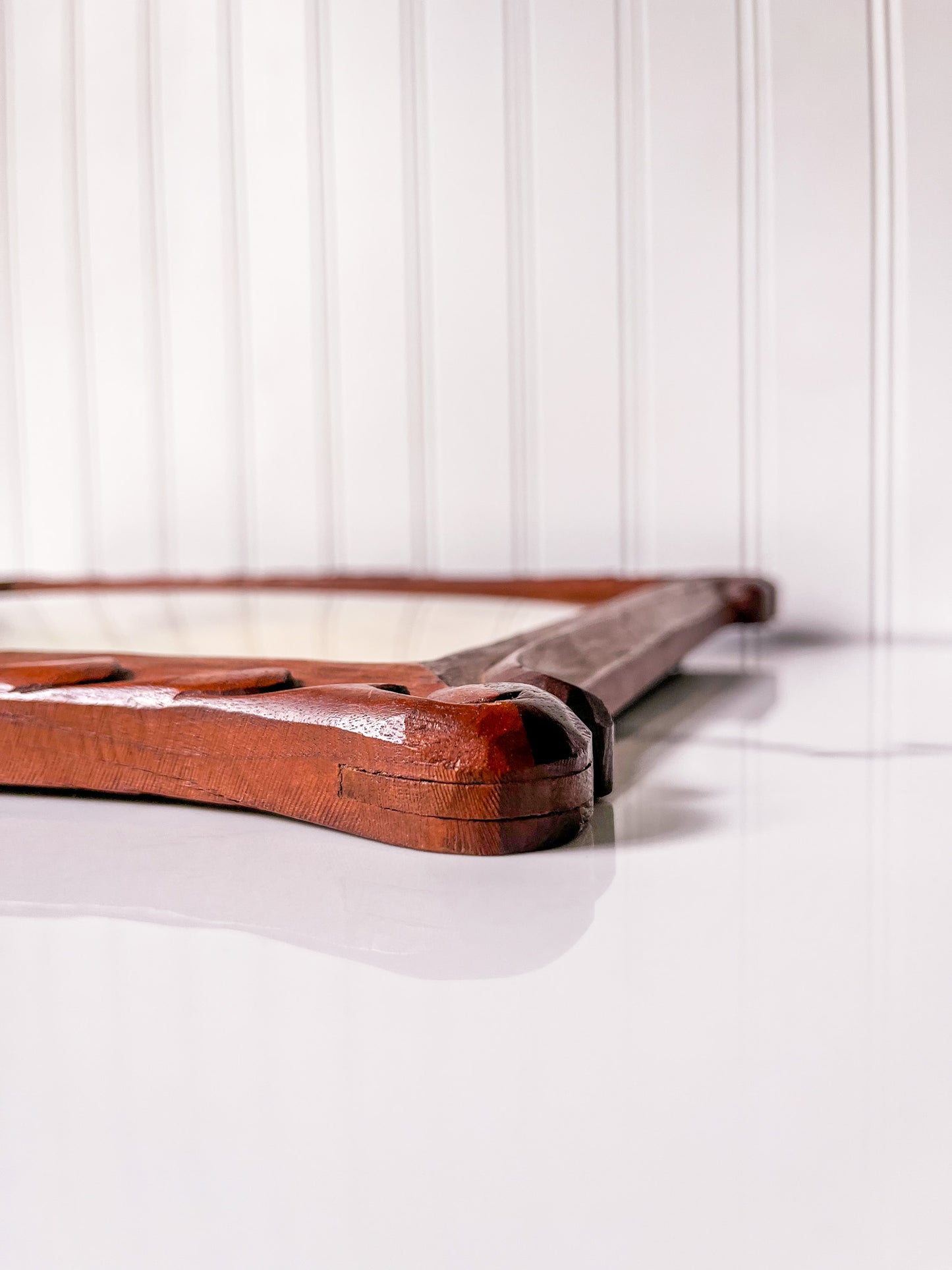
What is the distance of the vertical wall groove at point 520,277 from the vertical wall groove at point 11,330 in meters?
0.93

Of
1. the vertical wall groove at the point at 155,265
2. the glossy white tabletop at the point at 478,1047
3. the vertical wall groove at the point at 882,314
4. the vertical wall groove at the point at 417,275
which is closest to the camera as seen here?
the glossy white tabletop at the point at 478,1047

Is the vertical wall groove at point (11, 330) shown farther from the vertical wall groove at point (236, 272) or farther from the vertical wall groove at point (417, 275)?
the vertical wall groove at point (417, 275)

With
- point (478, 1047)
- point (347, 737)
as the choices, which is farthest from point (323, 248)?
point (478, 1047)

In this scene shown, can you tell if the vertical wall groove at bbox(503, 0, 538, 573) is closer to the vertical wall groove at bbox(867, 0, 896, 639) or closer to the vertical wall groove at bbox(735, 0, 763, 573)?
the vertical wall groove at bbox(735, 0, 763, 573)

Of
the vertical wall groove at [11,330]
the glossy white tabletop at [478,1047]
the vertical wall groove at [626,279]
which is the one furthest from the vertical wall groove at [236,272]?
the glossy white tabletop at [478,1047]

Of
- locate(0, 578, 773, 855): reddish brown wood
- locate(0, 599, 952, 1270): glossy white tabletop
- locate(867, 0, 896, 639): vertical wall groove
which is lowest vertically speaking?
locate(0, 599, 952, 1270): glossy white tabletop

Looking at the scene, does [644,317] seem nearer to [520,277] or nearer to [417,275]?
[520,277]

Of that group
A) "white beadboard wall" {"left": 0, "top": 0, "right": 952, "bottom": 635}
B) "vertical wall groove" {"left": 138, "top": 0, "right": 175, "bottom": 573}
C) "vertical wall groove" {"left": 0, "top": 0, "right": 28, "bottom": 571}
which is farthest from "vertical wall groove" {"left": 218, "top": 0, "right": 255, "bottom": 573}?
"vertical wall groove" {"left": 0, "top": 0, "right": 28, "bottom": 571}

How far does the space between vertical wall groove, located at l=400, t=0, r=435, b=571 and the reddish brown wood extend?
103cm

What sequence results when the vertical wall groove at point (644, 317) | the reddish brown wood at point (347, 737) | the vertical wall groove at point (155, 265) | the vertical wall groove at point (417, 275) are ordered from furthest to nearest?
the vertical wall groove at point (155, 265) < the vertical wall groove at point (417, 275) < the vertical wall groove at point (644, 317) < the reddish brown wood at point (347, 737)

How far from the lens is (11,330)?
2188mm

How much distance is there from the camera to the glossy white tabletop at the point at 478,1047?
13.5 inches

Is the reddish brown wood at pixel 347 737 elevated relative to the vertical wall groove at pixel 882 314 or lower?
lower

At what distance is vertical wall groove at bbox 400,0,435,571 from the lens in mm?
1887
